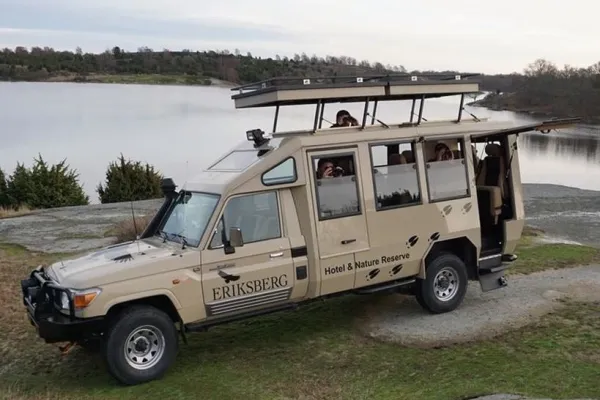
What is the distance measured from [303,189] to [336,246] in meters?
0.82

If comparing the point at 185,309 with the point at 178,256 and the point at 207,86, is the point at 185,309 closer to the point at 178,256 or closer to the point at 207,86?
the point at 178,256

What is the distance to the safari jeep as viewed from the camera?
22.1 feet

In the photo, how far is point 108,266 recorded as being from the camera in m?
6.75

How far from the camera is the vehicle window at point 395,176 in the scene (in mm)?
8234

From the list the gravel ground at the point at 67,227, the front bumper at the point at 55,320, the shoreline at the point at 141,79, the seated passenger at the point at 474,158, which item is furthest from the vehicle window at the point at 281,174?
the shoreline at the point at 141,79

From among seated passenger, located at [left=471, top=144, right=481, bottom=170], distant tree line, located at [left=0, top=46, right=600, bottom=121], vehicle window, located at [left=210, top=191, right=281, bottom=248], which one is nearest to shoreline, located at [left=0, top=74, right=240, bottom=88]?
distant tree line, located at [left=0, top=46, right=600, bottom=121]

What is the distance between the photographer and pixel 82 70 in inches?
3004

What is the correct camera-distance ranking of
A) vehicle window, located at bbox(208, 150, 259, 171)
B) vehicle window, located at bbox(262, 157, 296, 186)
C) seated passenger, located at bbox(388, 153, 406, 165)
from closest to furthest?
vehicle window, located at bbox(262, 157, 296, 186) < vehicle window, located at bbox(208, 150, 259, 171) < seated passenger, located at bbox(388, 153, 406, 165)

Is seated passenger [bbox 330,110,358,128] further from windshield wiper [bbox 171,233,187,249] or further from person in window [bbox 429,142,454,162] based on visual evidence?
windshield wiper [bbox 171,233,187,249]

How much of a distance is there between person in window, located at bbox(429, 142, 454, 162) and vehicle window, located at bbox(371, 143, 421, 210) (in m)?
0.45

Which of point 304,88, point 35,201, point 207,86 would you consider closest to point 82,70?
point 207,86

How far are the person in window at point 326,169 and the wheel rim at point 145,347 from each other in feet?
8.85

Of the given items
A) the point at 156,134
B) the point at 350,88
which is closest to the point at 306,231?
the point at 350,88

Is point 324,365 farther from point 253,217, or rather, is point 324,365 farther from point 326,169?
point 326,169
